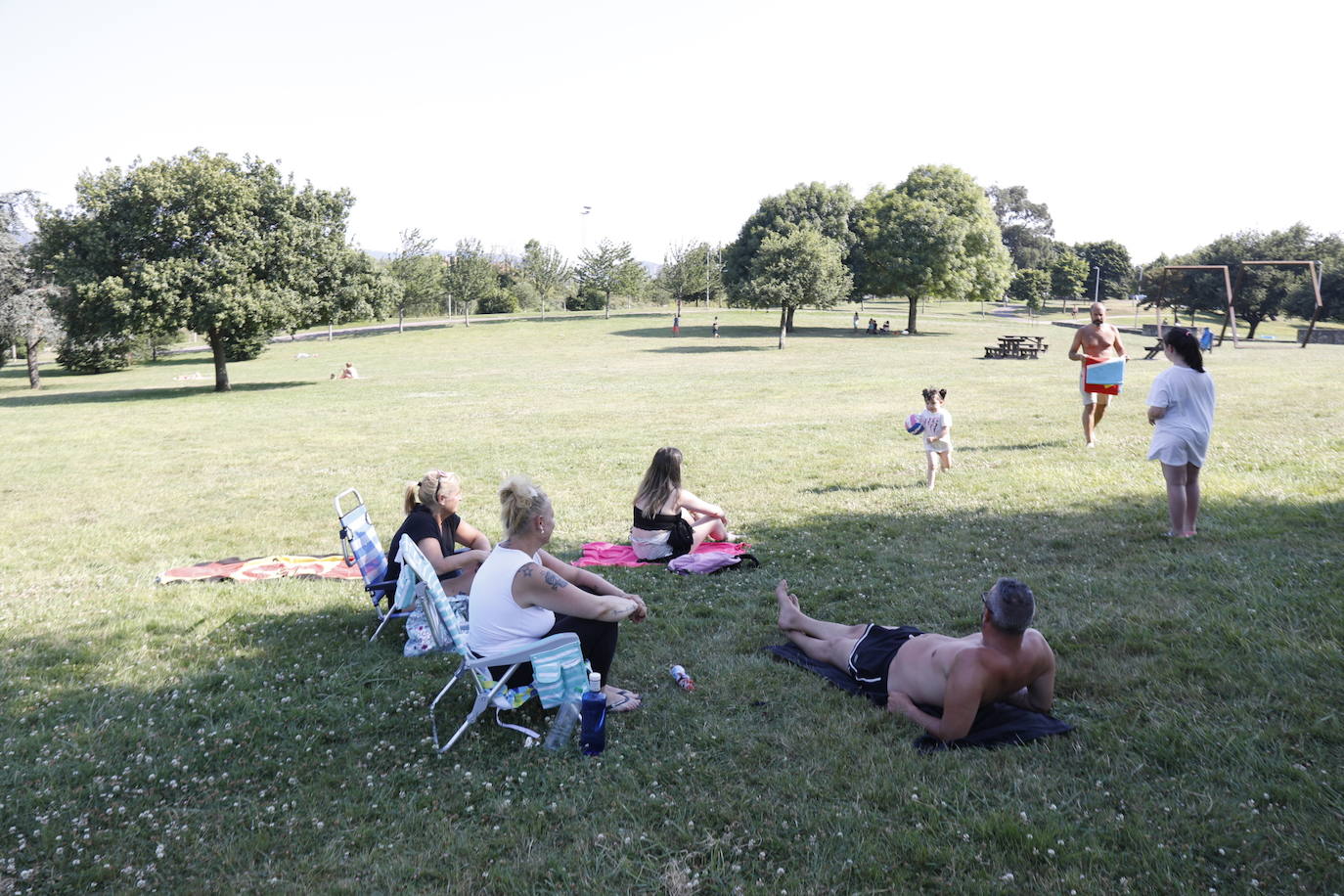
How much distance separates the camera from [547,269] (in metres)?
73.4

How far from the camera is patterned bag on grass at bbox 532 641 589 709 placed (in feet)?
15.3

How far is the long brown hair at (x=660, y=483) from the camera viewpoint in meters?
8.21

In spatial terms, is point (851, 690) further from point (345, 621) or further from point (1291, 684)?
point (345, 621)

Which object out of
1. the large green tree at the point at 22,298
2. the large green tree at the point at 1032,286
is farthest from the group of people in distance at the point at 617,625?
the large green tree at the point at 1032,286

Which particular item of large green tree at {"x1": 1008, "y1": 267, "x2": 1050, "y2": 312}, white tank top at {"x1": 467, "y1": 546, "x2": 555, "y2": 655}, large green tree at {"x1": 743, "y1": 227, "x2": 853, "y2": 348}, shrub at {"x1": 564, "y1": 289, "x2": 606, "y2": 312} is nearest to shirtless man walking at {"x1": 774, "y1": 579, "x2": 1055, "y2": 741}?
white tank top at {"x1": 467, "y1": 546, "x2": 555, "y2": 655}

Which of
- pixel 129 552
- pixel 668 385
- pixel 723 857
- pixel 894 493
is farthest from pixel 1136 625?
pixel 668 385

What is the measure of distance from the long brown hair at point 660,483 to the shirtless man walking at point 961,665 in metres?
3.01

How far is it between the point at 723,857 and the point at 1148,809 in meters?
1.92

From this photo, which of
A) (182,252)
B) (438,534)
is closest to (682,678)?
(438,534)

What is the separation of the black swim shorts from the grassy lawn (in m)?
0.18

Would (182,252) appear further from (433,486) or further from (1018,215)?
(1018,215)

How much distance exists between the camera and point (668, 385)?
1078 inches

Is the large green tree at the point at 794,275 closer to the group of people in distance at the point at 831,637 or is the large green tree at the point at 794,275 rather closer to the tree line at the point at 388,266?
the tree line at the point at 388,266

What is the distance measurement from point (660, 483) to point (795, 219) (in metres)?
51.1
